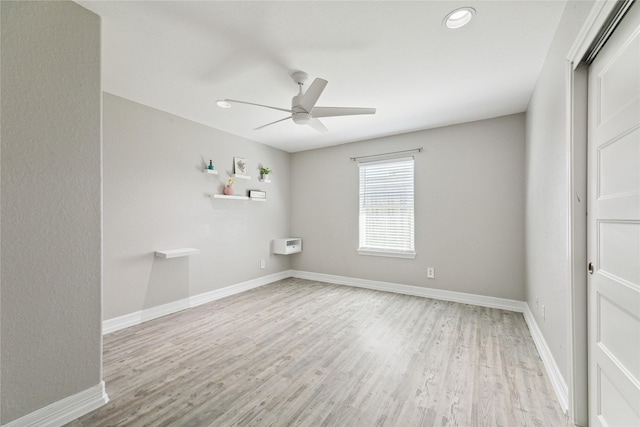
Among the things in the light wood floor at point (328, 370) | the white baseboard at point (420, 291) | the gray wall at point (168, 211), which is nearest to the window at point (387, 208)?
the white baseboard at point (420, 291)

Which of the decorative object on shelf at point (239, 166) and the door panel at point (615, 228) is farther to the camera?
the decorative object on shelf at point (239, 166)

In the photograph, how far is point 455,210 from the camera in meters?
3.79

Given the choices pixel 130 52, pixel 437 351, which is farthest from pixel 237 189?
pixel 437 351

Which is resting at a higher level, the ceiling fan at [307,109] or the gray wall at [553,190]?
the ceiling fan at [307,109]

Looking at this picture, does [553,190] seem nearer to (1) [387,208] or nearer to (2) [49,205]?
(1) [387,208]

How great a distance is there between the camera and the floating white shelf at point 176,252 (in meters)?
3.16

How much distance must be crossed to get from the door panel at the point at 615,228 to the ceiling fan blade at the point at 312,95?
1633 millimetres

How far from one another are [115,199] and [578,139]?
3908 millimetres

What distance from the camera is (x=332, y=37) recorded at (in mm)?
1943

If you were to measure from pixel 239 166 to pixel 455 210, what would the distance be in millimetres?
3296

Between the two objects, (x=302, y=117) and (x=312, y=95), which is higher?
(x=312, y=95)

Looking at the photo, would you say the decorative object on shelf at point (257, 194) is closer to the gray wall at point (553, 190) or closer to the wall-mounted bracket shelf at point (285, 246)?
the wall-mounted bracket shelf at point (285, 246)

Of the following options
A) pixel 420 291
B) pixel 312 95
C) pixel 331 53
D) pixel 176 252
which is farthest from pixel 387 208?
pixel 176 252

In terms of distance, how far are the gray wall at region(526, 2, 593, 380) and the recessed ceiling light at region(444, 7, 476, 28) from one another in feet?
1.75
